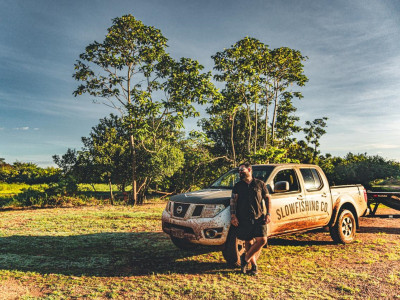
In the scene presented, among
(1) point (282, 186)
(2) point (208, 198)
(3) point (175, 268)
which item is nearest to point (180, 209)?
(2) point (208, 198)

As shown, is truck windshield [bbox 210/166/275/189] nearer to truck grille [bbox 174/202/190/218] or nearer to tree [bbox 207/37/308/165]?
truck grille [bbox 174/202/190/218]

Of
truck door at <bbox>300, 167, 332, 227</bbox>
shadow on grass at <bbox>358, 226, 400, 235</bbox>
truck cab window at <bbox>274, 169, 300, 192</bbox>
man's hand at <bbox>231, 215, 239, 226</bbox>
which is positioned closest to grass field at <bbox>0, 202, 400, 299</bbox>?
shadow on grass at <bbox>358, 226, 400, 235</bbox>

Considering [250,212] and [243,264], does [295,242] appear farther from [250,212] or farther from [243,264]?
[250,212]

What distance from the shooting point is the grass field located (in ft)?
13.7

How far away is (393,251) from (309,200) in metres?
Answer: 2.24

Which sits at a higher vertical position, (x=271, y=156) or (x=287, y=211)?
(x=271, y=156)

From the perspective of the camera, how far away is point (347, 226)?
7.16 m

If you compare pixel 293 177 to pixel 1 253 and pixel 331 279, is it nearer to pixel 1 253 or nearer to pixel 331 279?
pixel 331 279

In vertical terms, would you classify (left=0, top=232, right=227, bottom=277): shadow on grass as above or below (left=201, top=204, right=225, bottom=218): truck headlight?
below

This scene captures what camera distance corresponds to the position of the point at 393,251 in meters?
6.45

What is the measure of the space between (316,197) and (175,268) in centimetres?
347

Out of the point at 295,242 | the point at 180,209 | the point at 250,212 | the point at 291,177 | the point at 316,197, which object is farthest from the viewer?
the point at 295,242

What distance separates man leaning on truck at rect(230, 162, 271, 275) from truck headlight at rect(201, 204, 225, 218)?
0.30 metres

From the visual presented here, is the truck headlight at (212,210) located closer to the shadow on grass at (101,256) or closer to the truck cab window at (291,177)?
the shadow on grass at (101,256)
